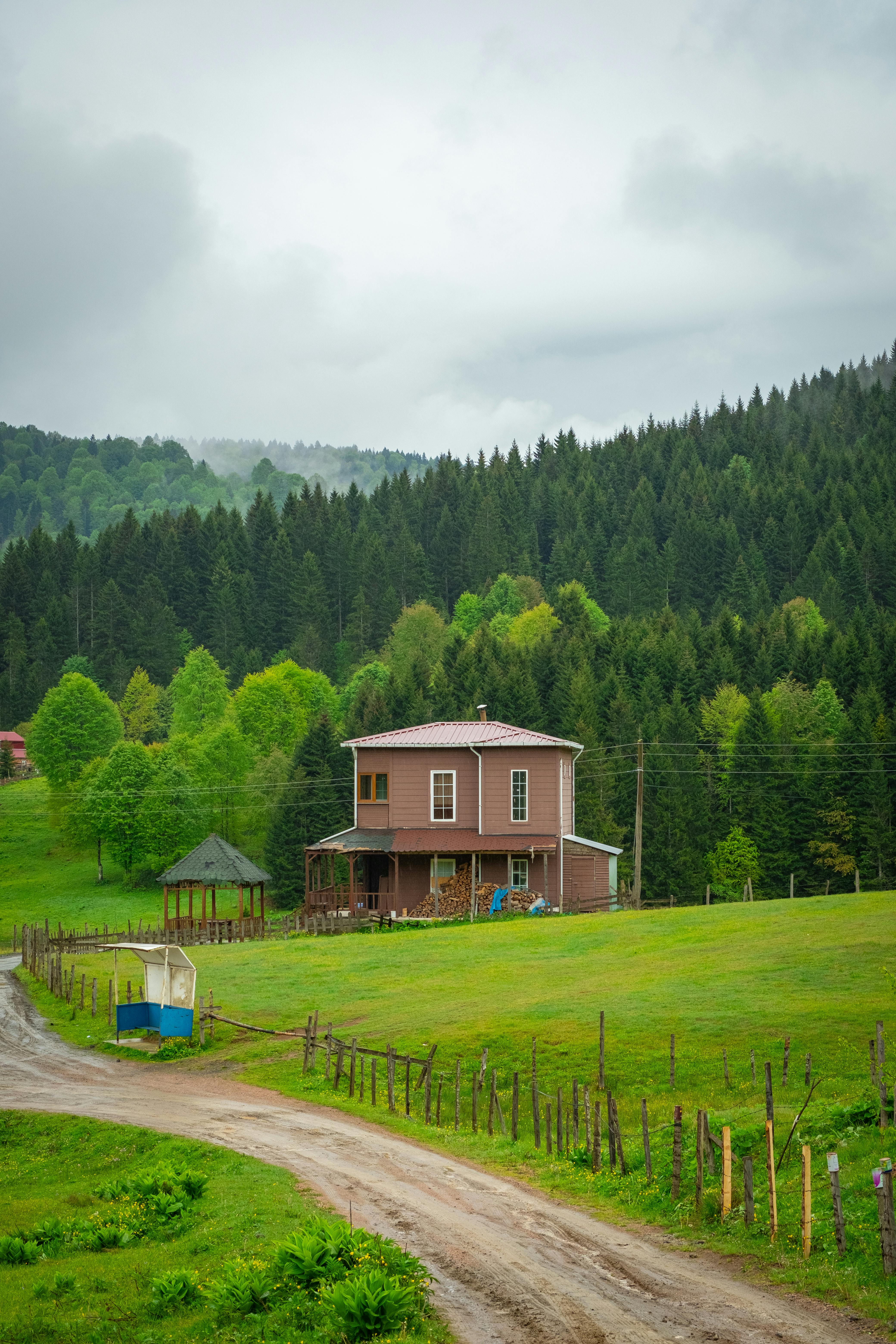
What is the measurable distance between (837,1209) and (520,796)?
42683 mm

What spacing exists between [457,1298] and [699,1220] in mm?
3927

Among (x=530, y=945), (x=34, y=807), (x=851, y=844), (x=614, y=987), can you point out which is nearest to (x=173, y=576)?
(x=34, y=807)

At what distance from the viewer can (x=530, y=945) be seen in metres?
42.4

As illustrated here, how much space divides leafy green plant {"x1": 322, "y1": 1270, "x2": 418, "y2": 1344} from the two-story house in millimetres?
42480

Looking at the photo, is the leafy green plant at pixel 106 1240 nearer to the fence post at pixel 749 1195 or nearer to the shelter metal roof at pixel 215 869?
the fence post at pixel 749 1195

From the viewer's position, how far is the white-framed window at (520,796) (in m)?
55.7

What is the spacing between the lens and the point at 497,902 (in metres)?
53.4

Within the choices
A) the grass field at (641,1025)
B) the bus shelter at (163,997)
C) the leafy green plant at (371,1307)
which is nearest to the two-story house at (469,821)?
the grass field at (641,1025)

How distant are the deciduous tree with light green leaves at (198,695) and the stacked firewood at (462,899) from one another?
172ft

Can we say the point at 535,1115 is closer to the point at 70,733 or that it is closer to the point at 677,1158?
the point at 677,1158

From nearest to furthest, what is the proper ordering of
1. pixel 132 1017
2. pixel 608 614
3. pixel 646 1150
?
pixel 646 1150
pixel 132 1017
pixel 608 614

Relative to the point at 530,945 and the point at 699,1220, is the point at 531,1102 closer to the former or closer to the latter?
the point at 699,1220

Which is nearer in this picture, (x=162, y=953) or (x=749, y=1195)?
(x=749, y=1195)

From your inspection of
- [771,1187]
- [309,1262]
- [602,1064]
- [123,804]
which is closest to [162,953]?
[602,1064]
